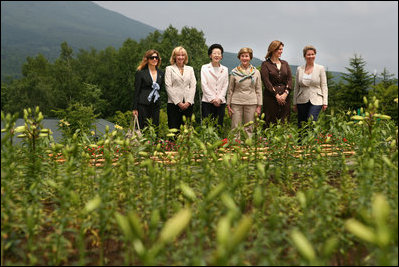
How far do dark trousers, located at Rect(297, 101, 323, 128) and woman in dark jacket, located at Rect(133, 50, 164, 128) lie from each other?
272 centimetres

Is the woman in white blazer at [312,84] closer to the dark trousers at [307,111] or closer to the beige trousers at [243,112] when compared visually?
the dark trousers at [307,111]

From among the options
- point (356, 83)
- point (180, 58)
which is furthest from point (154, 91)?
point (356, 83)

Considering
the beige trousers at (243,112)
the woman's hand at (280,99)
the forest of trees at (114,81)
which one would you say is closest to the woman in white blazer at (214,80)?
the beige trousers at (243,112)

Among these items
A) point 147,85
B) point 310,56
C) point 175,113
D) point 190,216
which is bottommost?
point 190,216

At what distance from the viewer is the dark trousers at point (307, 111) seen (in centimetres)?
668

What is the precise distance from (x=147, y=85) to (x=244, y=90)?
5.94ft

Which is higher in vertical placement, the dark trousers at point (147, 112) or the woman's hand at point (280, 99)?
the woman's hand at point (280, 99)

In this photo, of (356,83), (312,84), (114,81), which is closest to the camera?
(312,84)

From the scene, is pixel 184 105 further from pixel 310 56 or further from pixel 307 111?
pixel 310 56

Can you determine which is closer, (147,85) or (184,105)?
(184,105)

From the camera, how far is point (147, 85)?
6.74m

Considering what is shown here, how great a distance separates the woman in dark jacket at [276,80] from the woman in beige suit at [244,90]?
0.64 feet

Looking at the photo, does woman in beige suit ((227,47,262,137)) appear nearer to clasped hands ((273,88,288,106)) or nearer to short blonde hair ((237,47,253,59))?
short blonde hair ((237,47,253,59))

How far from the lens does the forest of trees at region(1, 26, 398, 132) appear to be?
37.6m
